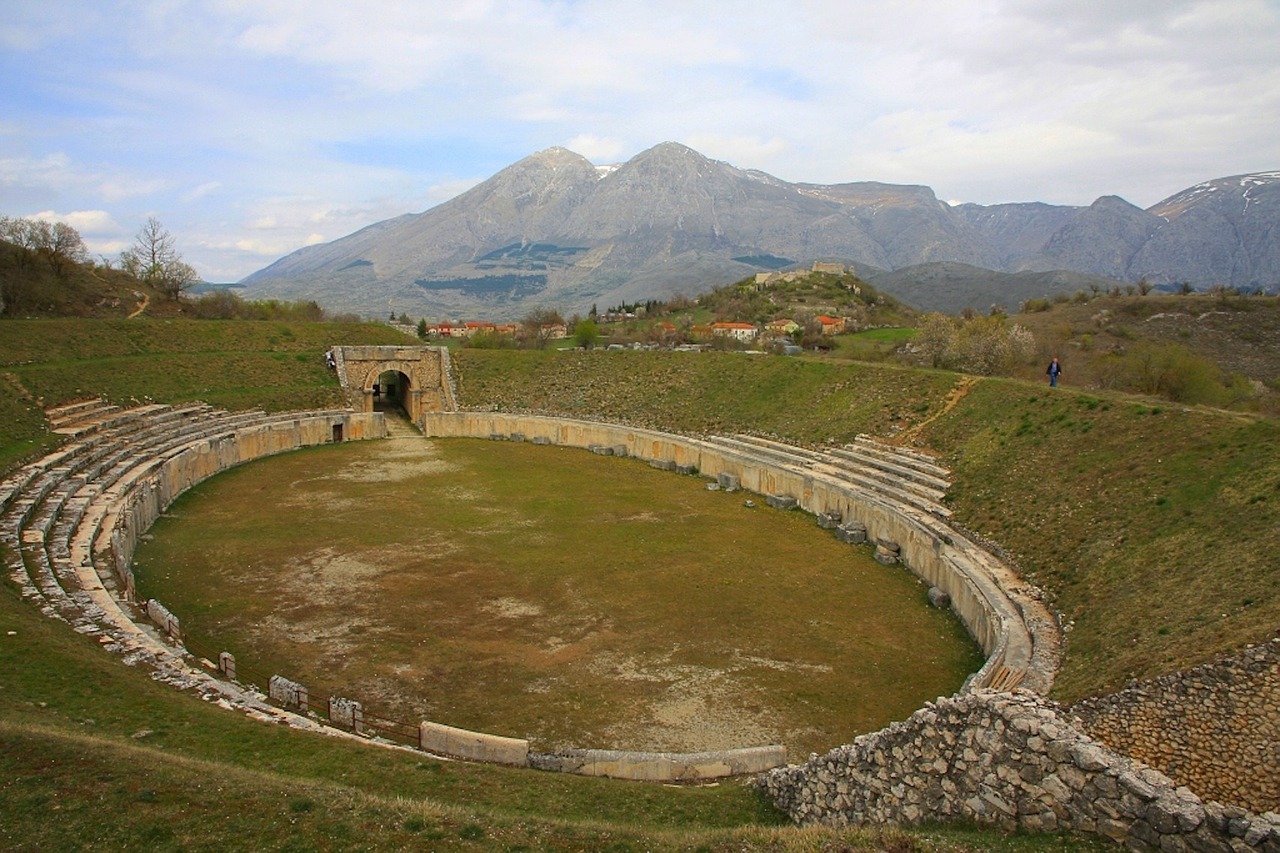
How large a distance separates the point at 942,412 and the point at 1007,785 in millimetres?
23791

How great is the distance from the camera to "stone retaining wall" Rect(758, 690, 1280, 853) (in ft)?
23.6

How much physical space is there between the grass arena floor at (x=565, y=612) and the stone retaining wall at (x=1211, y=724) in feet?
15.7

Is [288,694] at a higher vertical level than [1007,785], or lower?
lower

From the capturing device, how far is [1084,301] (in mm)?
64250

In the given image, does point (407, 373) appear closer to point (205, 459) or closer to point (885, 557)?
point (205, 459)

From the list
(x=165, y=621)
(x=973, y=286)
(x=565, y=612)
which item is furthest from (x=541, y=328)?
(x=973, y=286)

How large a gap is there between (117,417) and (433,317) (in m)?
163

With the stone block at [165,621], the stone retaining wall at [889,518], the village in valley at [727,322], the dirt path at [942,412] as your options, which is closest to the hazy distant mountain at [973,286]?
the village in valley at [727,322]

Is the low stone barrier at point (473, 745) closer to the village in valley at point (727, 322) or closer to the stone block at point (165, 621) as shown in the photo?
the stone block at point (165, 621)

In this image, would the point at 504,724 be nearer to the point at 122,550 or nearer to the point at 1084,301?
the point at 122,550

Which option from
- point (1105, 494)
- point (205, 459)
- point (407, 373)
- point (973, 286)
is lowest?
point (1105, 494)

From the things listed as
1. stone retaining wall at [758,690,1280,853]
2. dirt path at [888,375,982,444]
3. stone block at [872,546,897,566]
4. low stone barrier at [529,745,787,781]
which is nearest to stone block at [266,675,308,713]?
low stone barrier at [529,745,787,781]

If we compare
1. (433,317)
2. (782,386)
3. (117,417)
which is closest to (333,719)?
(117,417)

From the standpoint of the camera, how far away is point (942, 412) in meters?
30.2
